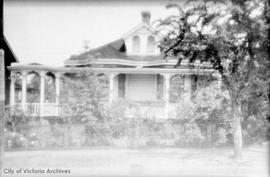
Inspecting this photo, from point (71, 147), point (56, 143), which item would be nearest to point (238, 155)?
point (71, 147)

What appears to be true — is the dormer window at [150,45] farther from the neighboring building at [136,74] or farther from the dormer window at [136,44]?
the dormer window at [136,44]

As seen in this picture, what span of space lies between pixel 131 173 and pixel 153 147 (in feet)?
9.30

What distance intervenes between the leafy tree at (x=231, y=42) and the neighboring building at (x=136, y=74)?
9.66ft

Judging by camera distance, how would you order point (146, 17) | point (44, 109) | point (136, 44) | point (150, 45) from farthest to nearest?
point (146, 17) < point (136, 44) < point (150, 45) < point (44, 109)

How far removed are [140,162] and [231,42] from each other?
16.0 ft

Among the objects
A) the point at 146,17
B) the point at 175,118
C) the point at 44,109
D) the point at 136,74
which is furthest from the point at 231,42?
the point at 146,17

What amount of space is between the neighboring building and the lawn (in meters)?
2.89

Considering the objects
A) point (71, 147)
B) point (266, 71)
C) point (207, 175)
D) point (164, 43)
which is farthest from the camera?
point (71, 147)

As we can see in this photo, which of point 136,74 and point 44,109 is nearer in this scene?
point 44,109

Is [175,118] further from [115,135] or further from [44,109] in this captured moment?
[44,109]

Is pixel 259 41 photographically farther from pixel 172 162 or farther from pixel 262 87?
pixel 172 162

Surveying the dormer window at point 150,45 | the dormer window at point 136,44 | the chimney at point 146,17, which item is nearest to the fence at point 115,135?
the dormer window at point 150,45

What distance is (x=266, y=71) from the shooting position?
693 cm

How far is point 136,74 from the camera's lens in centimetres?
1505
